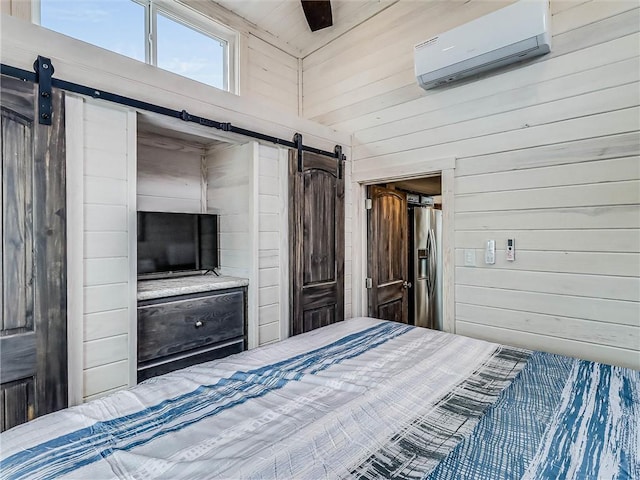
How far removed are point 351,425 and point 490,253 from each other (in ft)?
5.64

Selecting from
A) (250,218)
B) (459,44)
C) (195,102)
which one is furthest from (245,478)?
(459,44)

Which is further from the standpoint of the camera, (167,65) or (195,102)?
(167,65)

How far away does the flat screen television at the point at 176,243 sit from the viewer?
242 centimetres

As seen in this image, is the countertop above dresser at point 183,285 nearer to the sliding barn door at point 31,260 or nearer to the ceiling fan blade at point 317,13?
the sliding barn door at point 31,260

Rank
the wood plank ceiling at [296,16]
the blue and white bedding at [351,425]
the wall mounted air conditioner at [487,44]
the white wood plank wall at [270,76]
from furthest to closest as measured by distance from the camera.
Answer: the white wood plank wall at [270,76] → the wood plank ceiling at [296,16] → the wall mounted air conditioner at [487,44] → the blue and white bedding at [351,425]

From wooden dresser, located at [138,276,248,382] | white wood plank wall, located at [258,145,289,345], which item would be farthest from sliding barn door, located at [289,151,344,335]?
wooden dresser, located at [138,276,248,382]

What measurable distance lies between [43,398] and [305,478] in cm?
145

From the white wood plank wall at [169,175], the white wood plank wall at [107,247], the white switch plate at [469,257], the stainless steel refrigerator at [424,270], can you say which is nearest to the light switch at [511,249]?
the white switch plate at [469,257]

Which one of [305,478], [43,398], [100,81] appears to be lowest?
[43,398]

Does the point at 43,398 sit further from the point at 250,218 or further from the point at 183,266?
the point at 250,218

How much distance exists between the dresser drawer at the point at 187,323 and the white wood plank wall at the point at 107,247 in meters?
0.15

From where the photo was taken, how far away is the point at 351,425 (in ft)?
3.46

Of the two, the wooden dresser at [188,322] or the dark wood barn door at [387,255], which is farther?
the dark wood barn door at [387,255]

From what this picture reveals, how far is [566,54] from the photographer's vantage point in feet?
6.57
